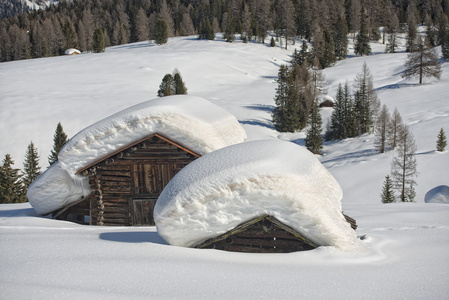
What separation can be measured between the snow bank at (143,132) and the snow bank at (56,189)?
1072 millimetres

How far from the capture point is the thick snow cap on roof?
23.5ft

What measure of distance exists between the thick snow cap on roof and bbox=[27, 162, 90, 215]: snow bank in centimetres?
831

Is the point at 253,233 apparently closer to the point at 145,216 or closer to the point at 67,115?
the point at 145,216

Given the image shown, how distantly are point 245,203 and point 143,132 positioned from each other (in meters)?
6.92

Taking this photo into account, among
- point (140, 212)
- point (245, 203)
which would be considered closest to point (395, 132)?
point (140, 212)

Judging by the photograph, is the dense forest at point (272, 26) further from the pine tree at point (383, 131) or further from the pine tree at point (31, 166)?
the pine tree at point (31, 166)

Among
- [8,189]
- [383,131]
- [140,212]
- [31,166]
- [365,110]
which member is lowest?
[8,189]

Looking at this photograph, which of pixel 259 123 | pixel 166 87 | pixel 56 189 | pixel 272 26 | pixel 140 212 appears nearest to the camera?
pixel 140 212

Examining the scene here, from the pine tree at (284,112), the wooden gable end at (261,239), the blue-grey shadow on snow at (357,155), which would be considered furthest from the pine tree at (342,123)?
the wooden gable end at (261,239)

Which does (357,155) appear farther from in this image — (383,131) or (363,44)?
(363,44)

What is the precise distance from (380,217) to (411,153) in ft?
72.9

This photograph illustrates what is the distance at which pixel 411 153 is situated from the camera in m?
32.8

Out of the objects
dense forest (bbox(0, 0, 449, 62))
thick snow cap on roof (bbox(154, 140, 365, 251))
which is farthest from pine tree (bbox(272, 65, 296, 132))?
thick snow cap on roof (bbox(154, 140, 365, 251))

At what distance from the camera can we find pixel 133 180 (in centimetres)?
1440
